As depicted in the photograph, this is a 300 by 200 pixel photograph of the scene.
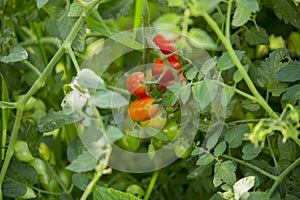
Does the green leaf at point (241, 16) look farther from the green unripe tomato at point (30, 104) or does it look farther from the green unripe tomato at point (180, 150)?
the green unripe tomato at point (30, 104)

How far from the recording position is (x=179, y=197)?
3.67 ft

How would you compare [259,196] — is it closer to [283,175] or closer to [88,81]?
[283,175]

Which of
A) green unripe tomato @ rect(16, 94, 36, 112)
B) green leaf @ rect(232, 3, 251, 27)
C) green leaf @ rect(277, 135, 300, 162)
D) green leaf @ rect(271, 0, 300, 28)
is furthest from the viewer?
green unripe tomato @ rect(16, 94, 36, 112)

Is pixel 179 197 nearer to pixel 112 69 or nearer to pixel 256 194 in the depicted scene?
pixel 112 69

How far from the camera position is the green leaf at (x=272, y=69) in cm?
74

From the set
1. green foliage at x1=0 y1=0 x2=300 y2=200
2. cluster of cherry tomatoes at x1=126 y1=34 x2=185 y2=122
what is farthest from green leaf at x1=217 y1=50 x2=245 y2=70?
cluster of cherry tomatoes at x1=126 y1=34 x2=185 y2=122

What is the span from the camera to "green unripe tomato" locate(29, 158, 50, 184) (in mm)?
938

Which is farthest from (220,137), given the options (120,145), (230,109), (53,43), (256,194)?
(53,43)

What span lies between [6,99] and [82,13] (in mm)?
218

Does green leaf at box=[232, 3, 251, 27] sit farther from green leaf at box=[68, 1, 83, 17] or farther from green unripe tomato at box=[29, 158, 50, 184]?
green unripe tomato at box=[29, 158, 50, 184]

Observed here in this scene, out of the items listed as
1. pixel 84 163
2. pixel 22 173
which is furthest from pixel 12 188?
pixel 84 163

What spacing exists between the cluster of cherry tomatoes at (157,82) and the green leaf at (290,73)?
11 cm

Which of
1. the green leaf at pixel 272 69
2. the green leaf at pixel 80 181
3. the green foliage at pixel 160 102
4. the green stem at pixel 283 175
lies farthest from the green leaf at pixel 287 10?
the green leaf at pixel 80 181

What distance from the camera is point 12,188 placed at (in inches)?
34.7
